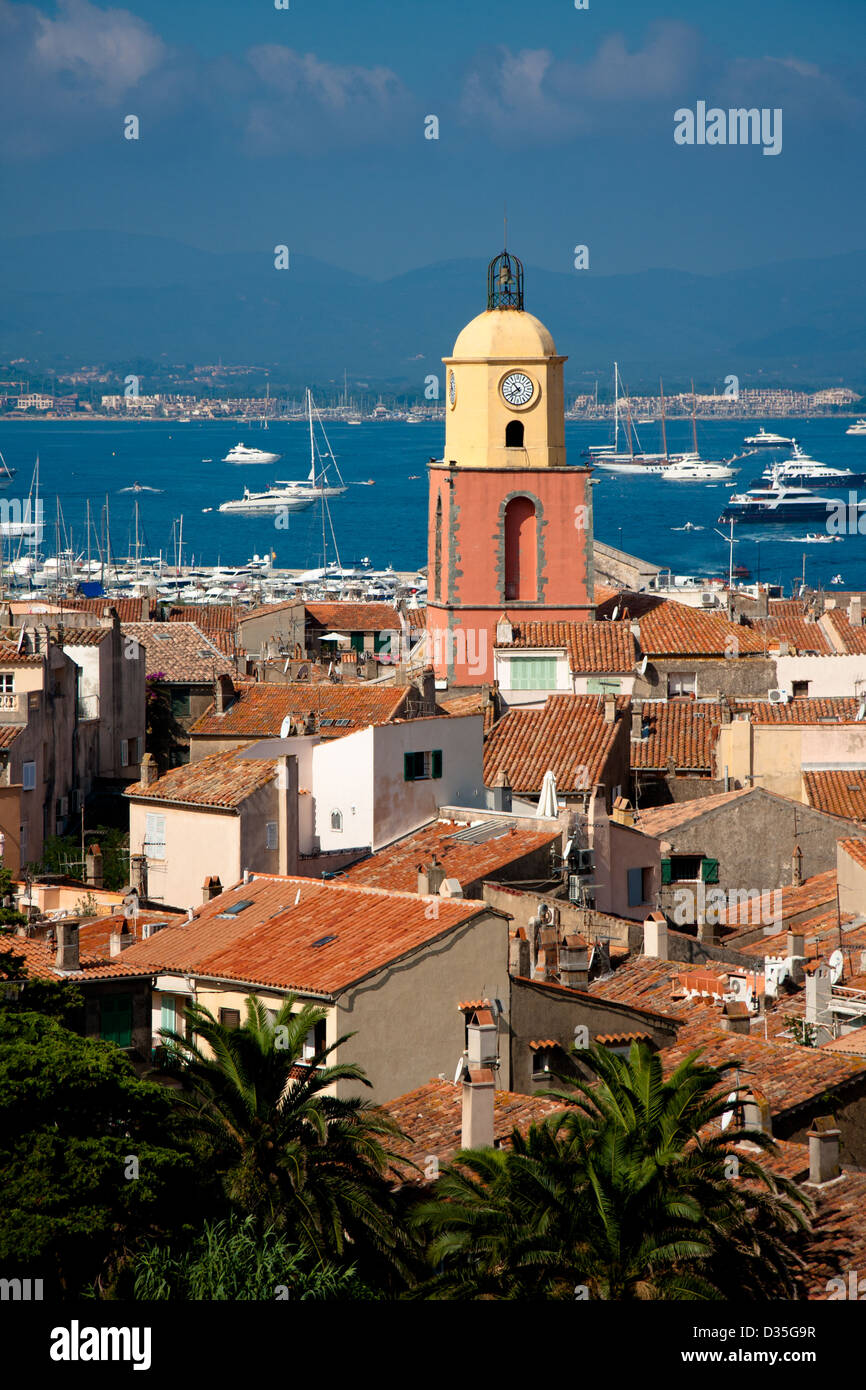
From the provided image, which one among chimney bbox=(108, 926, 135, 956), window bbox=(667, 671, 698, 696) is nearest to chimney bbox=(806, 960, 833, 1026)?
chimney bbox=(108, 926, 135, 956)

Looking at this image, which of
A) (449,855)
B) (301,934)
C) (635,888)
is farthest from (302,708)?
(301,934)

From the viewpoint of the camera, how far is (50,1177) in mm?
15250

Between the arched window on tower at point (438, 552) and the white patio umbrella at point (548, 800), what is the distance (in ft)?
52.4

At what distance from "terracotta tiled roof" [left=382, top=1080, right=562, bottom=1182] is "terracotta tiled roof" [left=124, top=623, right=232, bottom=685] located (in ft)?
114

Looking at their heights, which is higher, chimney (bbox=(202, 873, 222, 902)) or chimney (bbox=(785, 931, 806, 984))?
chimney (bbox=(202, 873, 222, 902))

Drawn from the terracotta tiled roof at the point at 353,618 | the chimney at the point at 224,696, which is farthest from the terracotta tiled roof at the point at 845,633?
the chimney at the point at 224,696

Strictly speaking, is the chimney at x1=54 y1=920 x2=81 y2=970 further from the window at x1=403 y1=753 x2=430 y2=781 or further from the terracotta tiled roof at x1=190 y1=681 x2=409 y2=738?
the terracotta tiled roof at x1=190 y1=681 x2=409 y2=738

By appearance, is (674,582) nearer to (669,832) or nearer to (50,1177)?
(669,832)

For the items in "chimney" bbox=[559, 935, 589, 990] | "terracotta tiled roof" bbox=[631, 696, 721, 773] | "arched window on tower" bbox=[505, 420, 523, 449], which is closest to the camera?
"chimney" bbox=[559, 935, 589, 990]

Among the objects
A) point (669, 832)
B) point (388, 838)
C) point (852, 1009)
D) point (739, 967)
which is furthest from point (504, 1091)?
point (669, 832)

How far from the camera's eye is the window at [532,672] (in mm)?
43156

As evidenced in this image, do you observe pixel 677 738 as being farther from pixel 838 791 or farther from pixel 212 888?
pixel 212 888

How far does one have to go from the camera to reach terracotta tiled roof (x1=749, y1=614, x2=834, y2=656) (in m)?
54.7
